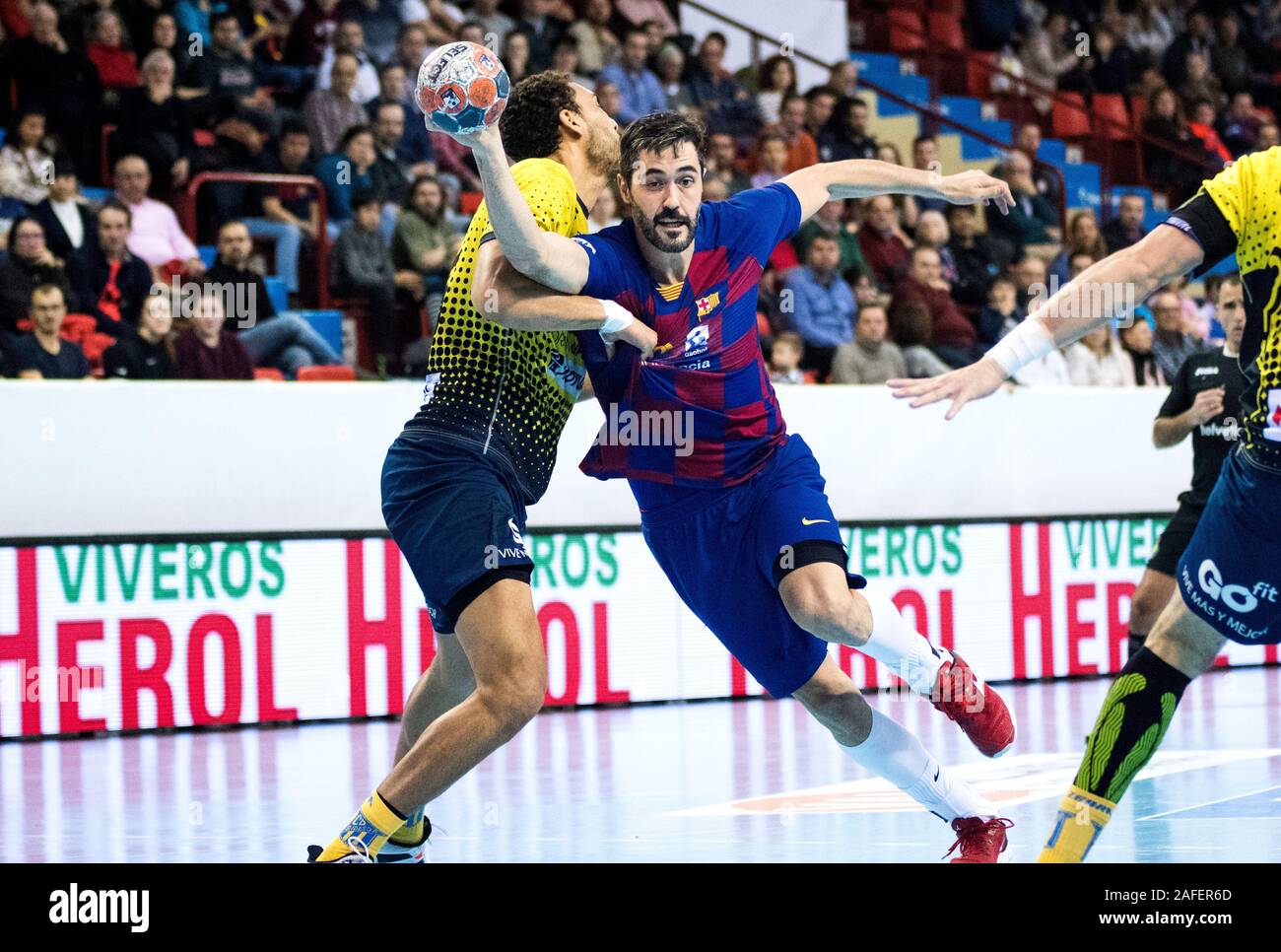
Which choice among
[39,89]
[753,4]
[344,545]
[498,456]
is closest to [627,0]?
[753,4]

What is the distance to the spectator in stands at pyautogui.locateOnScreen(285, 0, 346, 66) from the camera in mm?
14023

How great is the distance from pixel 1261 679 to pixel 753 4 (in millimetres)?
9021

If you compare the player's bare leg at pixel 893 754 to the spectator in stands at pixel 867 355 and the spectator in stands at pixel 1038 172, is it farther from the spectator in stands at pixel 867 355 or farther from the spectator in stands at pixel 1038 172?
the spectator in stands at pixel 1038 172

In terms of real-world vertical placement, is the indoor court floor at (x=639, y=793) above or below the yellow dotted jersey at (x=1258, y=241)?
below

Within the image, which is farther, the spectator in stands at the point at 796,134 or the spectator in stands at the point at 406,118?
the spectator in stands at the point at 796,134

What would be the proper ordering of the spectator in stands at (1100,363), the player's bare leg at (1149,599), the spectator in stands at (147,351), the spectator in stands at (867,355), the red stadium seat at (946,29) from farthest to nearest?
the red stadium seat at (946,29) < the spectator in stands at (1100,363) < the spectator in stands at (867,355) < the spectator in stands at (147,351) < the player's bare leg at (1149,599)

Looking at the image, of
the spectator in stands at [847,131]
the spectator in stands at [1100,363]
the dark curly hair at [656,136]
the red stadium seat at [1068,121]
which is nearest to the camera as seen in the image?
the dark curly hair at [656,136]

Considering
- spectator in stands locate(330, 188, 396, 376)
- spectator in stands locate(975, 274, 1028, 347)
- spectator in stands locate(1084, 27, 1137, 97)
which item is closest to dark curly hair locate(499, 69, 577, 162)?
spectator in stands locate(330, 188, 396, 376)

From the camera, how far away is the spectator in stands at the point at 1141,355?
15.4 m

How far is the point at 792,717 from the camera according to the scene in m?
11.3

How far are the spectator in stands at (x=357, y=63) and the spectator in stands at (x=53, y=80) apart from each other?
1.73m

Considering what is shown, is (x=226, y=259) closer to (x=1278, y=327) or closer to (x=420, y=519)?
(x=420, y=519)

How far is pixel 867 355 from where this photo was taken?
44.0 ft

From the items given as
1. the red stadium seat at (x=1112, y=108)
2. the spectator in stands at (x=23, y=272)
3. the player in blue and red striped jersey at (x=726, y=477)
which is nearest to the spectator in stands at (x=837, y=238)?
the spectator in stands at (x=23, y=272)
